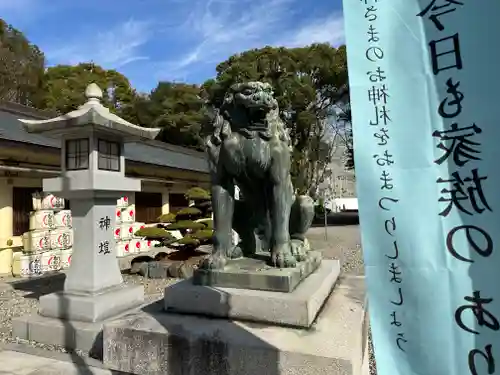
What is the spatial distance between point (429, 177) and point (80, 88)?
82.8ft

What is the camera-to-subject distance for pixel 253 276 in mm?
2607

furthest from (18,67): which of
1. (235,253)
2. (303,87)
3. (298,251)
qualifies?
(298,251)

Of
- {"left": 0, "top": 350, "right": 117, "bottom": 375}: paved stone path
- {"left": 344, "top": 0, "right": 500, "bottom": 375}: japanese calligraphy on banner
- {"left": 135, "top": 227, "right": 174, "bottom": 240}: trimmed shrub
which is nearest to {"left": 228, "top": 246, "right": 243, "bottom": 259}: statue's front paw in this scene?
{"left": 0, "top": 350, "right": 117, "bottom": 375}: paved stone path

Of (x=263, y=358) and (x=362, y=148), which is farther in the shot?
(x=263, y=358)

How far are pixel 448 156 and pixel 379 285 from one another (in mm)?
508

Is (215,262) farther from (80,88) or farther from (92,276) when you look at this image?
(80,88)

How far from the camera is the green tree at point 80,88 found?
68.9ft

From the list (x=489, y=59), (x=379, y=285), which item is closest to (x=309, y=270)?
(x=379, y=285)

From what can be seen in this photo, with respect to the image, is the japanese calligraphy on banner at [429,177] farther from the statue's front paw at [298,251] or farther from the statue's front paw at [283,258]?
the statue's front paw at [298,251]

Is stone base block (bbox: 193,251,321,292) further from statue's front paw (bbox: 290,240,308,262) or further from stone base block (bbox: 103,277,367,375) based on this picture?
stone base block (bbox: 103,277,367,375)

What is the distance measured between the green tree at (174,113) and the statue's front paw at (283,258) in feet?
70.8

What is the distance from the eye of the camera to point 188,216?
29.6ft

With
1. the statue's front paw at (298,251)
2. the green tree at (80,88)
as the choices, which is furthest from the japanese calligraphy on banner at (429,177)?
the green tree at (80,88)

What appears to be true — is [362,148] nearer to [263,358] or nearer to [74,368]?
[263,358]
